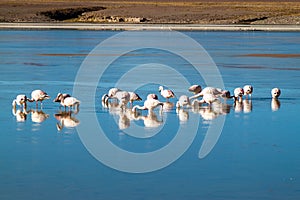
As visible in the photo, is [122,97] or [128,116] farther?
[122,97]

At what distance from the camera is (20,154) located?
1213 cm

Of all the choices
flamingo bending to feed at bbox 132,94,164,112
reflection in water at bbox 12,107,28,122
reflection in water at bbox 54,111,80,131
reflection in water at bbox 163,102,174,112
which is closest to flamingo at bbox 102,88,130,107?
flamingo bending to feed at bbox 132,94,164,112

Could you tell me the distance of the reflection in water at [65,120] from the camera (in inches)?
590

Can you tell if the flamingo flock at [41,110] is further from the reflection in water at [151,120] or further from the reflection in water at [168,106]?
the reflection in water at [168,106]

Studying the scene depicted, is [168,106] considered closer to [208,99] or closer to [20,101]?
[208,99]

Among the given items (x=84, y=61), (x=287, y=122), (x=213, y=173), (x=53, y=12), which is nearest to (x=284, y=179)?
(x=213, y=173)

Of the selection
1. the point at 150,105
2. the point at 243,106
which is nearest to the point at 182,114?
the point at 150,105

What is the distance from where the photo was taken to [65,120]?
51.3ft

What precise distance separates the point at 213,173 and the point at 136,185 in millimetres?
1165

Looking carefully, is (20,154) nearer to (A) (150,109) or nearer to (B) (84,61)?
(A) (150,109)

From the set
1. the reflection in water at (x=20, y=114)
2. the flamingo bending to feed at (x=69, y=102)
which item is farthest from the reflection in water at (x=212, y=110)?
the reflection in water at (x=20, y=114)

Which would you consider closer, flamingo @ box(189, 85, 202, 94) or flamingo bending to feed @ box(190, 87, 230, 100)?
flamingo bending to feed @ box(190, 87, 230, 100)

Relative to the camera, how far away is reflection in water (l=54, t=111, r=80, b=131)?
590 inches

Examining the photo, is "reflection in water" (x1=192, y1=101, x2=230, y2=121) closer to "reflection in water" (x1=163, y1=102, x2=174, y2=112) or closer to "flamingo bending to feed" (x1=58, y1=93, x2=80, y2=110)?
"reflection in water" (x1=163, y1=102, x2=174, y2=112)
